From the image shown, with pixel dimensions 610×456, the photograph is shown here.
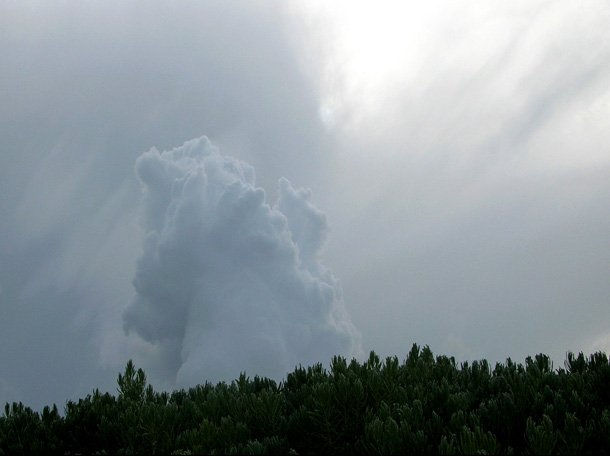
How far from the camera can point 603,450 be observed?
6.61 m

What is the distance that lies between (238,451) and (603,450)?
3957mm

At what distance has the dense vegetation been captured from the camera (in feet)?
21.9

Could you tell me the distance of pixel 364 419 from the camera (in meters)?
7.59

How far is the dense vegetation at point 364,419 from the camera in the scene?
21.9 ft

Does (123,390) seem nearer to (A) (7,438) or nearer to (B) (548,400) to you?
(A) (7,438)

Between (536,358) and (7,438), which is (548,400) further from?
(7,438)

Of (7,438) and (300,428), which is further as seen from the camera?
(7,438)

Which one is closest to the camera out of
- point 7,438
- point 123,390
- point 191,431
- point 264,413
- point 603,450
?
point 603,450

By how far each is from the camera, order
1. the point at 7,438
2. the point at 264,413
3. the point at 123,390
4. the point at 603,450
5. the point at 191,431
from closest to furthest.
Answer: the point at 603,450, the point at 191,431, the point at 264,413, the point at 7,438, the point at 123,390

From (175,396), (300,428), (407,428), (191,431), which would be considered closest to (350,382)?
(300,428)

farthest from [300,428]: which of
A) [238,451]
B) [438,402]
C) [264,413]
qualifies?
[438,402]

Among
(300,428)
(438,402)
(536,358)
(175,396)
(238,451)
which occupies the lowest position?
(238,451)

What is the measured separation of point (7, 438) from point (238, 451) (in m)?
4.00

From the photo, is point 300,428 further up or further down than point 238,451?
further up
